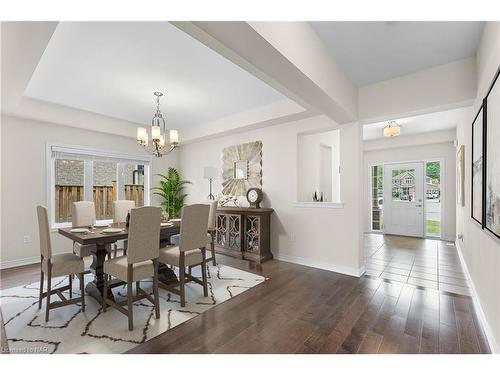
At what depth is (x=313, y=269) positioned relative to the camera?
363cm

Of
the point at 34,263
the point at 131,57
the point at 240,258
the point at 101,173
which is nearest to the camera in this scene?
the point at 131,57

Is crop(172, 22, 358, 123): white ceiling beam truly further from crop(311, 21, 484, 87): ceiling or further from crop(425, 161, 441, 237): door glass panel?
crop(425, 161, 441, 237): door glass panel

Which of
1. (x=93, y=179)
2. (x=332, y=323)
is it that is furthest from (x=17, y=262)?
(x=332, y=323)

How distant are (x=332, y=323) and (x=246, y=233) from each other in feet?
7.46

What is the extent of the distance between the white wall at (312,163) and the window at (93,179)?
11.5 ft

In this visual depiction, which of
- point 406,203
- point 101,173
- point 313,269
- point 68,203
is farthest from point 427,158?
point 68,203

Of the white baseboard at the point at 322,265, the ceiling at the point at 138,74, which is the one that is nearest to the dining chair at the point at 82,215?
the ceiling at the point at 138,74

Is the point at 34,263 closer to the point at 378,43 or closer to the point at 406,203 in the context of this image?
the point at 378,43

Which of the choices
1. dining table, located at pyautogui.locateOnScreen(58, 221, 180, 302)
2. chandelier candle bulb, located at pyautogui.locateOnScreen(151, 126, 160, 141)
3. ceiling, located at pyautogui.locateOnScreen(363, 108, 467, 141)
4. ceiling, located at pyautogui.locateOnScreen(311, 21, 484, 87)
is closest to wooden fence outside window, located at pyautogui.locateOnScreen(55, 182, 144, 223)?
dining table, located at pyautogui.locateOnScreen(58, 221, 180, 302)

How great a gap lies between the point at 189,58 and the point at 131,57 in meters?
0.61

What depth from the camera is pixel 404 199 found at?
6488 millimetres

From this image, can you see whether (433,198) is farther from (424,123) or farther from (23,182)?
(23,182)

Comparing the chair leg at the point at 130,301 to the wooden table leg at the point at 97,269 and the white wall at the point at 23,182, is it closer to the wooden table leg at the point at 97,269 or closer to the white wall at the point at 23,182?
the wooden table leg at the point at 97,269

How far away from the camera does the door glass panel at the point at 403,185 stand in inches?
250
